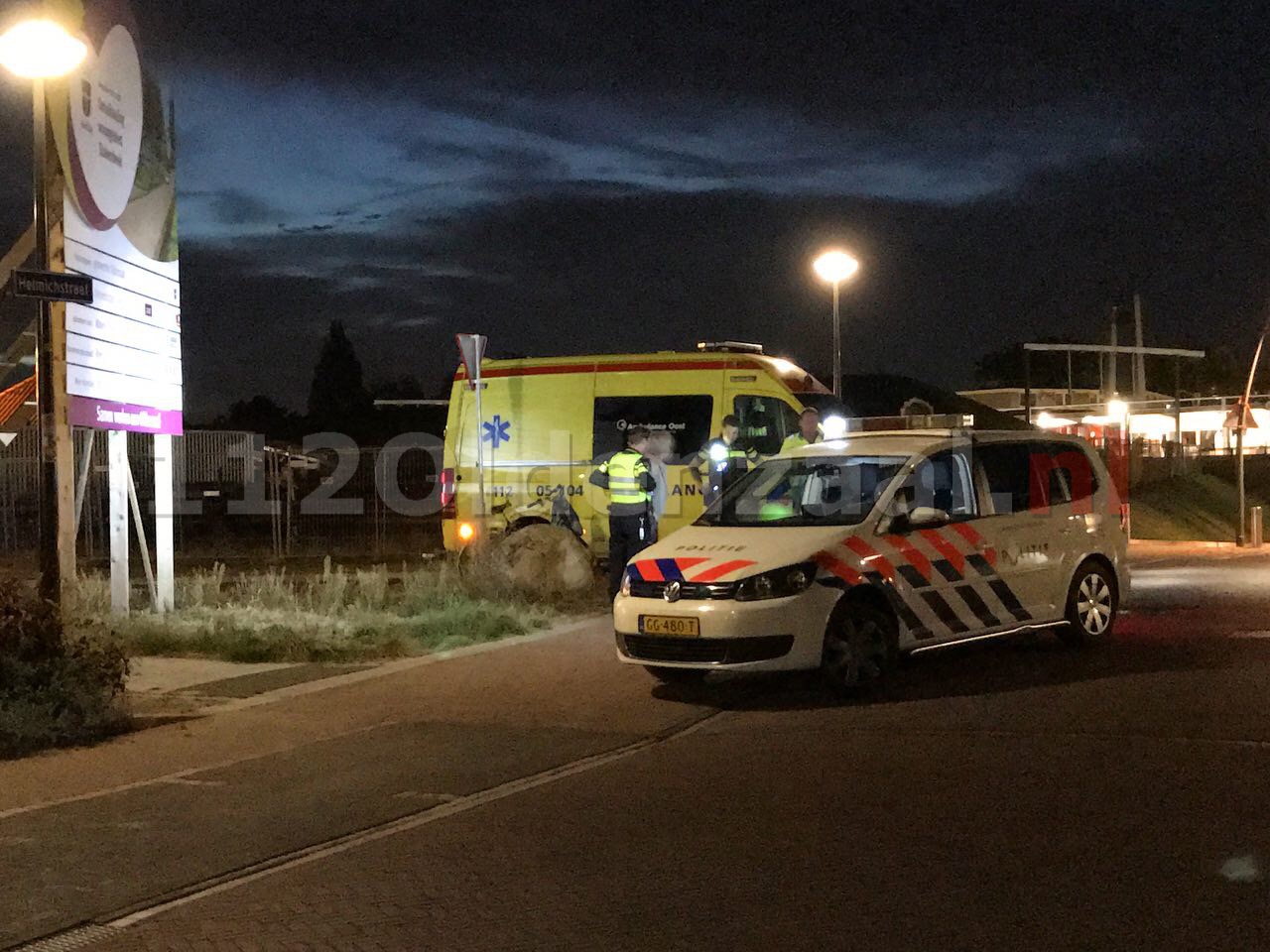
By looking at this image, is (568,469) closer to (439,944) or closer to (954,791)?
(954,791)

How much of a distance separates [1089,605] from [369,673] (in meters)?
5.82

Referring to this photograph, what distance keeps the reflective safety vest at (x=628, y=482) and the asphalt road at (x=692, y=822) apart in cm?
371

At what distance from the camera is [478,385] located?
1569 cm

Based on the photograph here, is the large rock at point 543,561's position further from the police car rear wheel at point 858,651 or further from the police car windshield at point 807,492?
the police car rear wheel at point 858,651

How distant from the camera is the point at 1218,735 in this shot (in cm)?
777

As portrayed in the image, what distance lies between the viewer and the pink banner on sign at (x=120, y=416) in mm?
11828

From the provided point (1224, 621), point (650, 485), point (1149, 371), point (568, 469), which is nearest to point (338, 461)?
point (568, 469)

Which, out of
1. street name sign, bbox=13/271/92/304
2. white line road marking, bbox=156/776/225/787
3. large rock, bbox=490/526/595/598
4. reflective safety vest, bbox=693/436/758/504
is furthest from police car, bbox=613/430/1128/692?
large rock, bbox=490/526/595/598

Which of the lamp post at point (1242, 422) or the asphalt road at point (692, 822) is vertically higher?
the lamp post at point (1242, 422)

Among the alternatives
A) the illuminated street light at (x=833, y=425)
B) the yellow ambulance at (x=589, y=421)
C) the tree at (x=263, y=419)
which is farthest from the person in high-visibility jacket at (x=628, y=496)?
the tree at (x=263, y=419)

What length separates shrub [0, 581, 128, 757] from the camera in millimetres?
8289

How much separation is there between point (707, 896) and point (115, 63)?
1046 cm

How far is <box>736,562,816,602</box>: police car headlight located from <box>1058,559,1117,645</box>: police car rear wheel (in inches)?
122

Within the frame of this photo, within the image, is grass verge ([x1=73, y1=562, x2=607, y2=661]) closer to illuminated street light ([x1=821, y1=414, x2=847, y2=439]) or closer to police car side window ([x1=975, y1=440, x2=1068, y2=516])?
illuminated street light ([x1=821, y1=414, x2=847, y2=439])
